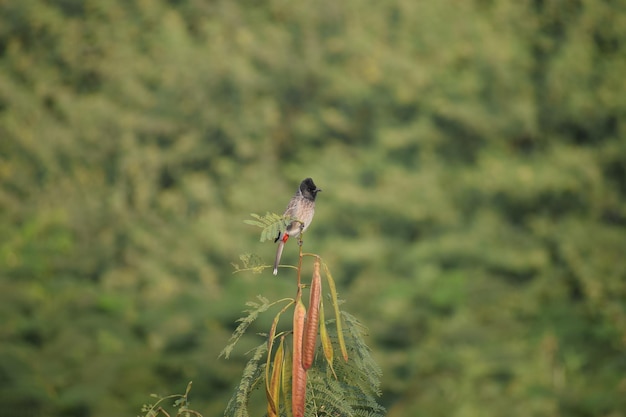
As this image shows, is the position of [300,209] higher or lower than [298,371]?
higher

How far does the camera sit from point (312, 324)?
7.76ft

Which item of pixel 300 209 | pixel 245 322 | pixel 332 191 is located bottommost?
pixel 245 322

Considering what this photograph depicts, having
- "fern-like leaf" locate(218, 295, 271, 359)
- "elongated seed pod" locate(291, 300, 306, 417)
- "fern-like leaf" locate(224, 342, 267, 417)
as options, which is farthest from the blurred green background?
"elongated seed pod" locate(291, 300, 306, 417)

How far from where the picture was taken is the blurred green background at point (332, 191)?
1078 centimetres

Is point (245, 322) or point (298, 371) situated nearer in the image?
point (298, 371)

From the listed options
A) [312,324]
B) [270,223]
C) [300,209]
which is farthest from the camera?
[300,209]

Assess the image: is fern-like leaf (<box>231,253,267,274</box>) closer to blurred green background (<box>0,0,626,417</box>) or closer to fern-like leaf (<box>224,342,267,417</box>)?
fern-like leaf (<box>224,342,267,417</box>)

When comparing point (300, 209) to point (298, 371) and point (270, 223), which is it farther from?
point (298, 371)

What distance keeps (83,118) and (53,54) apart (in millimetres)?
3217

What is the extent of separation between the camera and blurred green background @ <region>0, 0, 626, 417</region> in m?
10.8

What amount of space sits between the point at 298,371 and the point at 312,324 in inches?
5.9

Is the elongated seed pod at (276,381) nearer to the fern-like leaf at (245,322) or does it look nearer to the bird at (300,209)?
the fern-like leaf at (245,322)

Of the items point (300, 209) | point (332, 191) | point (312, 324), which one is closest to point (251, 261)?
point (312, 324)

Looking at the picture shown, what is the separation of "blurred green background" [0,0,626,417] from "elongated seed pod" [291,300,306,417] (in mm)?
6559
